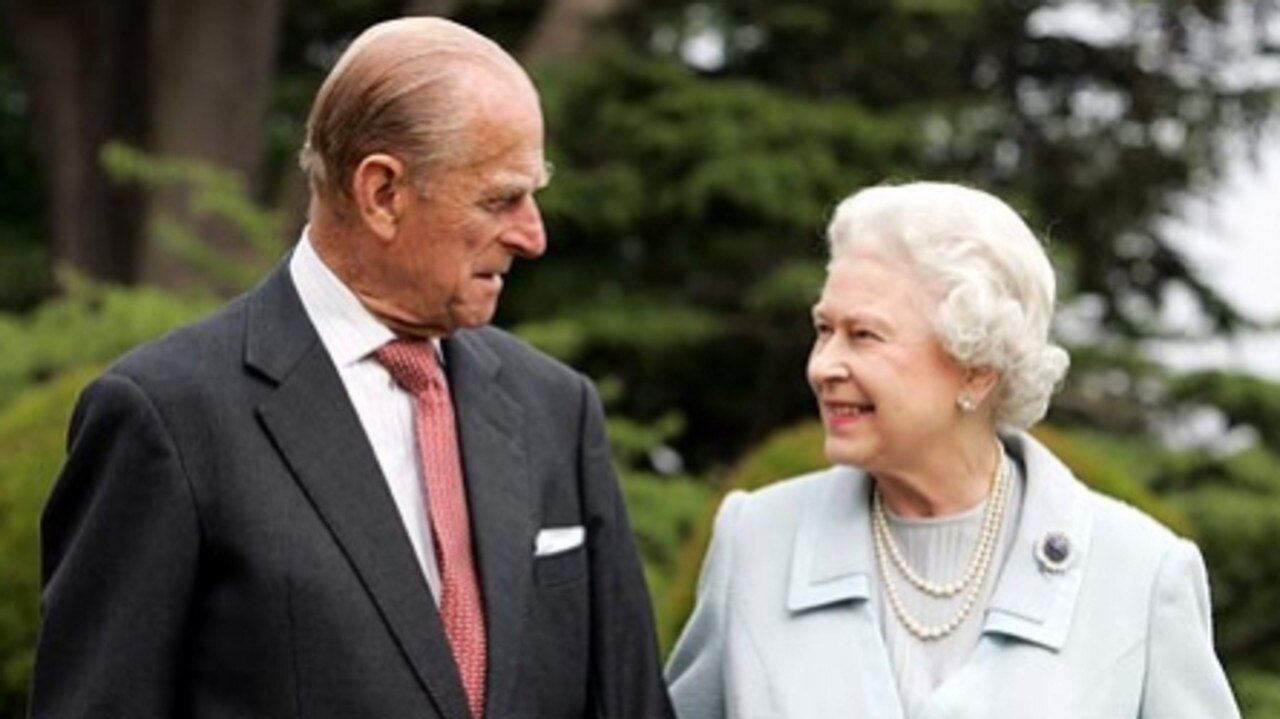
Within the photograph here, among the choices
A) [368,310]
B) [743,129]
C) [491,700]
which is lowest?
[743,129]

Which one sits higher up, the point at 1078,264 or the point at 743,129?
the point at 743,129

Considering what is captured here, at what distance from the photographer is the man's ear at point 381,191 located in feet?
10.2

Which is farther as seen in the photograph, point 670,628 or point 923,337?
point 670,628

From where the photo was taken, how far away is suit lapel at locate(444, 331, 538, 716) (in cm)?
323

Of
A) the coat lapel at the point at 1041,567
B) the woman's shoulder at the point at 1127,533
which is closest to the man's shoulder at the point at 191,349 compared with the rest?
the coat lapel at the point at 1041,567

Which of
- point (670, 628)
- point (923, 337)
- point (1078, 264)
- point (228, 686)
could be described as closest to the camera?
point (228, 686)

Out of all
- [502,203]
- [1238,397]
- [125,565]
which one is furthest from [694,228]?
[125,565]

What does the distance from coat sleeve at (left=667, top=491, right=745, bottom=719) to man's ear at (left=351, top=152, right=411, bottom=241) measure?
30.3 inches

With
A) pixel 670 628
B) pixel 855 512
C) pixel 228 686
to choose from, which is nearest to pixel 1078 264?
pixel 670 628

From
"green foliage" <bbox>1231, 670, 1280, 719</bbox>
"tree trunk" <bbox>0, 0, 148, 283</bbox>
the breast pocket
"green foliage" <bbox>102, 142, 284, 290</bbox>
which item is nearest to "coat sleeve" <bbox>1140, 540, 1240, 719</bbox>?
the breast pocket

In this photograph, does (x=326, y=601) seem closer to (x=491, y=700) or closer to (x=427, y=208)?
(x=491, y=700)

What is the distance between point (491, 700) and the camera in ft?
10.5

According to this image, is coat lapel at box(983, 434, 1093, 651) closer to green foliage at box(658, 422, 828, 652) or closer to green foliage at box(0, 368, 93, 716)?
green foliage at box(658, 422, 828, 652)

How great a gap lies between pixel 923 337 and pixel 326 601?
845 millimetres
